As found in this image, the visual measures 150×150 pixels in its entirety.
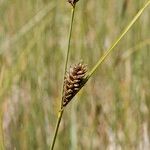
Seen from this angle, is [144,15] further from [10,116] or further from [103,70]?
[10,116]

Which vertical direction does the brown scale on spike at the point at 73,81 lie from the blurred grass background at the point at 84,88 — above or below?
below

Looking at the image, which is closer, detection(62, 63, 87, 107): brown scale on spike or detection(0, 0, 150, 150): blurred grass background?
detection(62, 63, 87, 107): brown scale on spike

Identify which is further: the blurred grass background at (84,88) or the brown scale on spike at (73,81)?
the blurred grass background at (84,88)

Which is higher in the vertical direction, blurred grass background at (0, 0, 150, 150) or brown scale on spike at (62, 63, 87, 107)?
blurred grass background at (0, 0, 150, 150)

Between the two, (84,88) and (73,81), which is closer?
(73,81)

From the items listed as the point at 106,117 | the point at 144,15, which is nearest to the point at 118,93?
the point at 106,117
